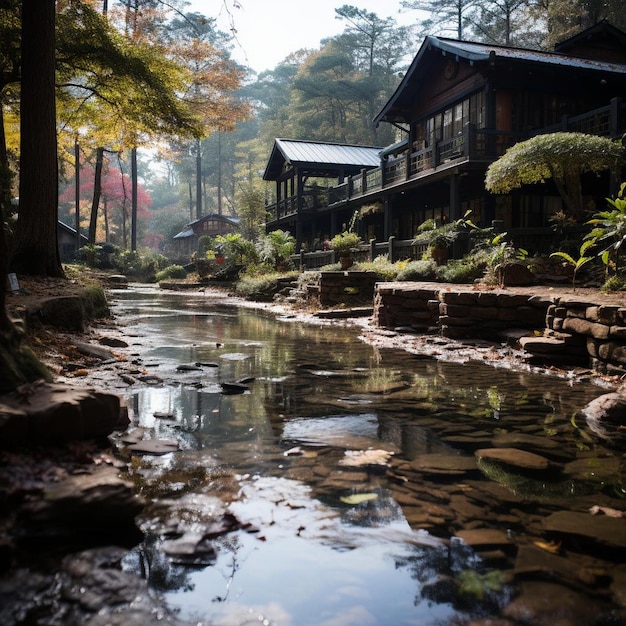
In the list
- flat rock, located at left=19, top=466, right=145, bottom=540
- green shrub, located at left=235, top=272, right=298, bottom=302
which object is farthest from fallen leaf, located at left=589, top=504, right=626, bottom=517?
green shrub, located at left=235, top=272, right=298, bottom=302

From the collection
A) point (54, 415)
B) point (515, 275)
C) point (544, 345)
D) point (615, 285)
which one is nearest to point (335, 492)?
point (54, 415)

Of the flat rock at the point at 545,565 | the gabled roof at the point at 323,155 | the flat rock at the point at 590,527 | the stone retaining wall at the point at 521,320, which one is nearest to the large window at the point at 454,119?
the gabled roof at the point at 323,155

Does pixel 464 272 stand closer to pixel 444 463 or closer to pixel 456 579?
pixel 444 463

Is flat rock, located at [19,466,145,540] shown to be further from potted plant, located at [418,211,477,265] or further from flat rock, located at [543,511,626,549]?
potted plant, located at [418,211,477,265]

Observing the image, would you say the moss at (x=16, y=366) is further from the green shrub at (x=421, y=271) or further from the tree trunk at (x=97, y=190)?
the tree trunk at (x=97, y=190)

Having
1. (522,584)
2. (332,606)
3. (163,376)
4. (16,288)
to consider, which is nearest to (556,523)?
(522,584)

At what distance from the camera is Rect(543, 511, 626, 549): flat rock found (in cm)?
234

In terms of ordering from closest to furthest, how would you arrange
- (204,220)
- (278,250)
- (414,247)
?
1. (414,247)
2. (278,250)
3. (204,220)

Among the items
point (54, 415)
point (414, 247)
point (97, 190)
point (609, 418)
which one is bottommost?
point (609, 418)

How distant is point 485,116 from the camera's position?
16734mm

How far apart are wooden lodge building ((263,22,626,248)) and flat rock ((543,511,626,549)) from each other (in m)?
10.6

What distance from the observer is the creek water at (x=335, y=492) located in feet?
6.53

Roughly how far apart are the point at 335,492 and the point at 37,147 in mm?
9826

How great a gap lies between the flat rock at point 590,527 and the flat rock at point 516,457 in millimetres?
647
